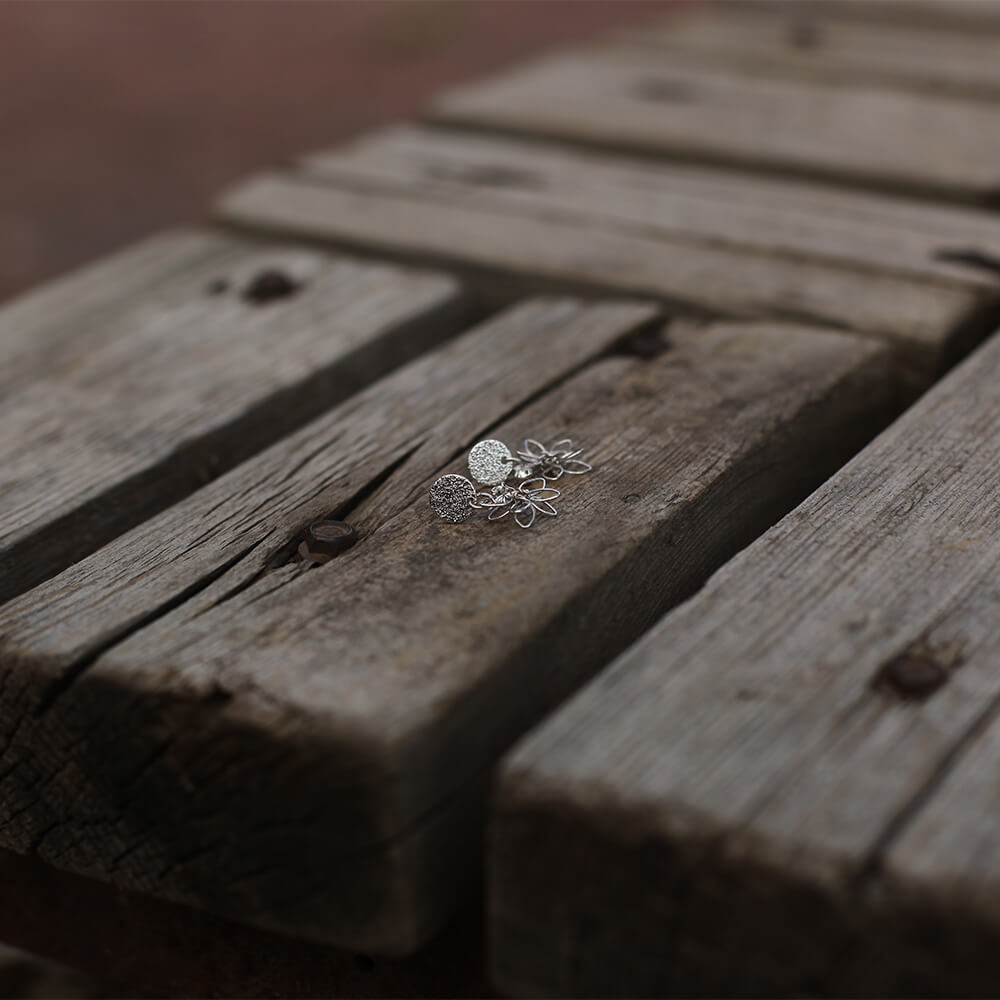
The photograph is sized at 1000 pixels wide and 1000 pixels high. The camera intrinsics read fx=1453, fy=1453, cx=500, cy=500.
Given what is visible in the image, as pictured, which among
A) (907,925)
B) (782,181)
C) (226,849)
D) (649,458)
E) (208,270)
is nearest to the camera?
(907,925)

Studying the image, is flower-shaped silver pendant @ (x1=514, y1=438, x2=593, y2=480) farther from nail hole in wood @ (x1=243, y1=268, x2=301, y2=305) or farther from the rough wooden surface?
nail hole in wood @ (x1=243, y1=268, x2=301, y2=305)

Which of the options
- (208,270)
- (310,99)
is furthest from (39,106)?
(208,270)

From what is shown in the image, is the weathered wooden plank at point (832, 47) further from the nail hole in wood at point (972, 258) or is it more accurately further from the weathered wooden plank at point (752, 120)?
the nail hole in wood at point (972, 258)

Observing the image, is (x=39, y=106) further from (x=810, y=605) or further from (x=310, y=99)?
(x=810, y=605)

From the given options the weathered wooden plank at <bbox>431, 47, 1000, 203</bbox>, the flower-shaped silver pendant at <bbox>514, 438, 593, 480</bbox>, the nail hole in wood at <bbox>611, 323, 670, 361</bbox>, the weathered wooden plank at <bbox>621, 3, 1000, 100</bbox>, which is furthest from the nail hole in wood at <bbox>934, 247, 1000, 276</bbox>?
the weathered wooden plank at <bbox>621, 3, 1000, 100</bbox>

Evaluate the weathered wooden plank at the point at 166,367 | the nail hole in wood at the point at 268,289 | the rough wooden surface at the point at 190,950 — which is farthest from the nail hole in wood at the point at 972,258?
the rough wooden surface at the point at 190,950

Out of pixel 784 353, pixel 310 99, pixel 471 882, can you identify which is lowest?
pixel 310 99
